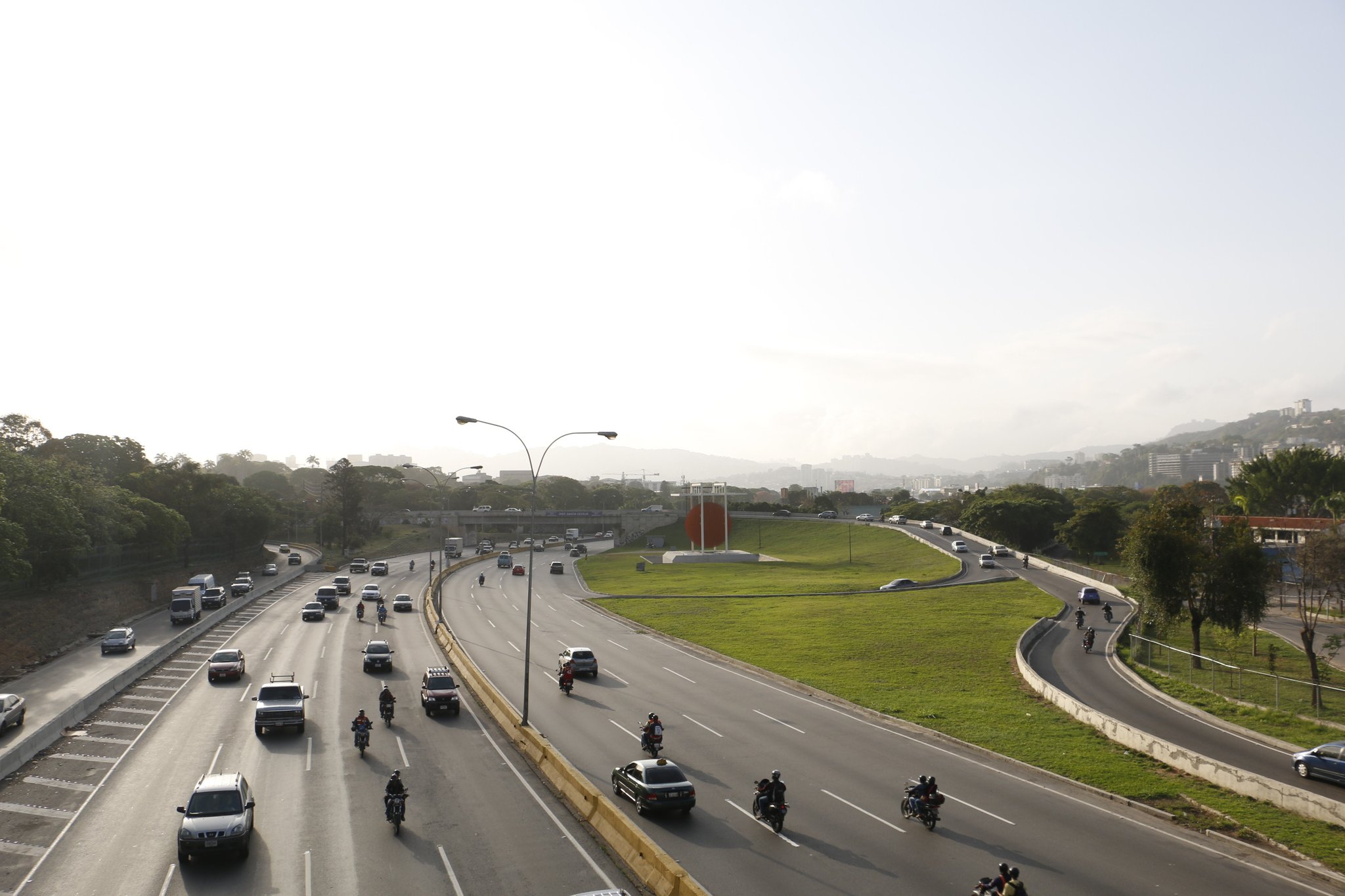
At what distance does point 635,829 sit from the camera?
779 inches

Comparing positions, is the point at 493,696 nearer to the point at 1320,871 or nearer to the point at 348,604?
the point at 1320,871

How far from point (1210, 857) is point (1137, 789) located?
492 cm

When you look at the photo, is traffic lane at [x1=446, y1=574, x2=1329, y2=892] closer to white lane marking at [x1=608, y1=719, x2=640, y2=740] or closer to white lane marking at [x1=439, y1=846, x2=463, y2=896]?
white lane marking at [x1=608, y1=719, x2=640, y2=740]

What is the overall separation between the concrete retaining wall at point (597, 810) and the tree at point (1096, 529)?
95.7 m

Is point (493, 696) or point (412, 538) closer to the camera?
point (493, 696)

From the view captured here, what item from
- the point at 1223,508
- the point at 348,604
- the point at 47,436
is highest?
the point at 47,436

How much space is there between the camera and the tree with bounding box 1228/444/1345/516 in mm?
124562

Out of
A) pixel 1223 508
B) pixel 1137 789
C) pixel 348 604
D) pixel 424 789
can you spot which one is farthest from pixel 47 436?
pixel 1223 508

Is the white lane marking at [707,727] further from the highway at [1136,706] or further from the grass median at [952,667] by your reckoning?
the highway at [1136,706]

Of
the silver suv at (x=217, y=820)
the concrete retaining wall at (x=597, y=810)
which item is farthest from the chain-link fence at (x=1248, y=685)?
the silver suv at (x=217, y=820)

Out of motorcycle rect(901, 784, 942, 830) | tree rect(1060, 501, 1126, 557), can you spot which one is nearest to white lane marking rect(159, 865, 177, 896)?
motorcycle rect(901, 784, 942, 830)

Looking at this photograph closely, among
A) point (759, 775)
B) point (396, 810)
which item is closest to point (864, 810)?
point (759, 775)

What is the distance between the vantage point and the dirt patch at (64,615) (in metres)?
52.3

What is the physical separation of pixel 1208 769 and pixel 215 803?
90.7 ft
